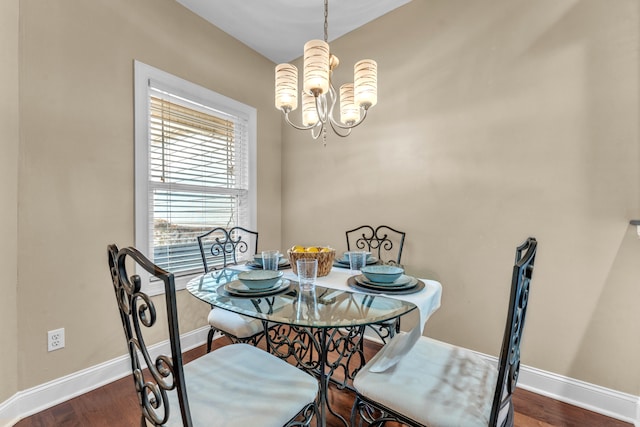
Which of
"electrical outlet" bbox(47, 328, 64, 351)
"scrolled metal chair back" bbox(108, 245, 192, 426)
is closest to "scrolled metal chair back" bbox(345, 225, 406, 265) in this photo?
"scrolled metal chair back" bbox(108, 245, 192, 426)

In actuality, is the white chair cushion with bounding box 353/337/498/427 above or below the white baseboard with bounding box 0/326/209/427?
above

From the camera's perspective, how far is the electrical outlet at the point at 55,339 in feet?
5.35

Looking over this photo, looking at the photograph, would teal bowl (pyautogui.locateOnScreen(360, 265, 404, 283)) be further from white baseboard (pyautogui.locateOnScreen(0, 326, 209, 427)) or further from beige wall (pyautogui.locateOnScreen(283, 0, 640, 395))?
white baseboard (pyautogui.locateOnScreen(0, 326, 209, 427))

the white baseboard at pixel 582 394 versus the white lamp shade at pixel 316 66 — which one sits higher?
the white lamp shade at pixel 316 66

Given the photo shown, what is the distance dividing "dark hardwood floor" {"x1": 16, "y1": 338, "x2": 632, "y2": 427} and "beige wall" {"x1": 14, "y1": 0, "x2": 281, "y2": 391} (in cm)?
20

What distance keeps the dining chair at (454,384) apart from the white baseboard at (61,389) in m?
1.75

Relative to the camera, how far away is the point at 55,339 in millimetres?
1650

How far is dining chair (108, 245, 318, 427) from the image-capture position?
0.75 m

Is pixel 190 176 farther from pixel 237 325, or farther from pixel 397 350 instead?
pixel 397 350

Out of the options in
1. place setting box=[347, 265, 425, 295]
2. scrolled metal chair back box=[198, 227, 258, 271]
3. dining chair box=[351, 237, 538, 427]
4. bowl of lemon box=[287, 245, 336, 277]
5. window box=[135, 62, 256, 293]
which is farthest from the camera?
scrolled metal chair back box=[198, 227, 258, 271]

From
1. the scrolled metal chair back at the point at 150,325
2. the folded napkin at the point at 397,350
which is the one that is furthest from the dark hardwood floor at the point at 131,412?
the scrolled metal chair back at the point at 150,325

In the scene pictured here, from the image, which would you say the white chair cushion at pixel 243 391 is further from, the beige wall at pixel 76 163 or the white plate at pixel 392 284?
the beige wall at pixel 76 163

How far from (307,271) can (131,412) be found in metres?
1.38

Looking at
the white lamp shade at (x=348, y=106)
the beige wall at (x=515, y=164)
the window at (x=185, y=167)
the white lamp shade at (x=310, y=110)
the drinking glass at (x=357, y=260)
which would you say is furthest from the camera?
the window at (x=185, y=167)
